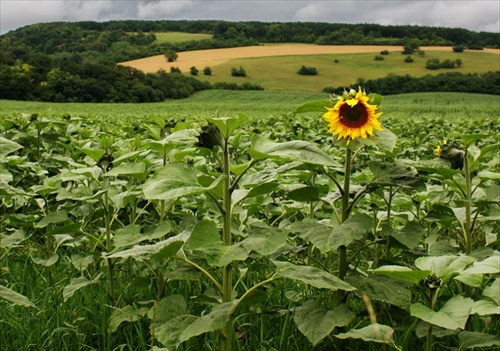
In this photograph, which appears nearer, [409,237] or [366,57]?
[409,237]

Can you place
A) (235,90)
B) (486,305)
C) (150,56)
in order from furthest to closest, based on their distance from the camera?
(150,56) → (235,90) → (486,305)

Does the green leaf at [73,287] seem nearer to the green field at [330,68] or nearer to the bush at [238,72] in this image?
the green field at [330,68]

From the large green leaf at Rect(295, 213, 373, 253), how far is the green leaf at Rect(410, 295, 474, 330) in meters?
0.36

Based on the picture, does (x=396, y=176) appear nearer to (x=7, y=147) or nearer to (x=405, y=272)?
(x=405, y=272)

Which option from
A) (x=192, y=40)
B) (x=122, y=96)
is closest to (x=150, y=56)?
(x=192, y=40)

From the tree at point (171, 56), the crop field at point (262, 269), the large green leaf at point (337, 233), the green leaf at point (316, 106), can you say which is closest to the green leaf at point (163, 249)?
→ the crop field at point (262, 269)

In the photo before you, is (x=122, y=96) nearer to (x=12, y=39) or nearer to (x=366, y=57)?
(x=366, y=57)

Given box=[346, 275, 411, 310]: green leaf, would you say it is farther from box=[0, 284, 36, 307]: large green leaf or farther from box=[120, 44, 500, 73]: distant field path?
box=[120, 44, 500, 73]: distant field path

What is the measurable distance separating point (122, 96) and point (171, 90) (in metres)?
7.15

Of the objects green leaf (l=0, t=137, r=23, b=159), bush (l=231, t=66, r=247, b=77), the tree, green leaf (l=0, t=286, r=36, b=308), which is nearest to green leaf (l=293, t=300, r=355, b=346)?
green leaf (l=0, t=286, r=36, b=308)

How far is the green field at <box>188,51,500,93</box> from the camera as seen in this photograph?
69250mm

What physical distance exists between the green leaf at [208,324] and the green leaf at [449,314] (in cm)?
49

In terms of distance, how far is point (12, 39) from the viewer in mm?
99000

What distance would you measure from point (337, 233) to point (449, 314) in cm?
47
